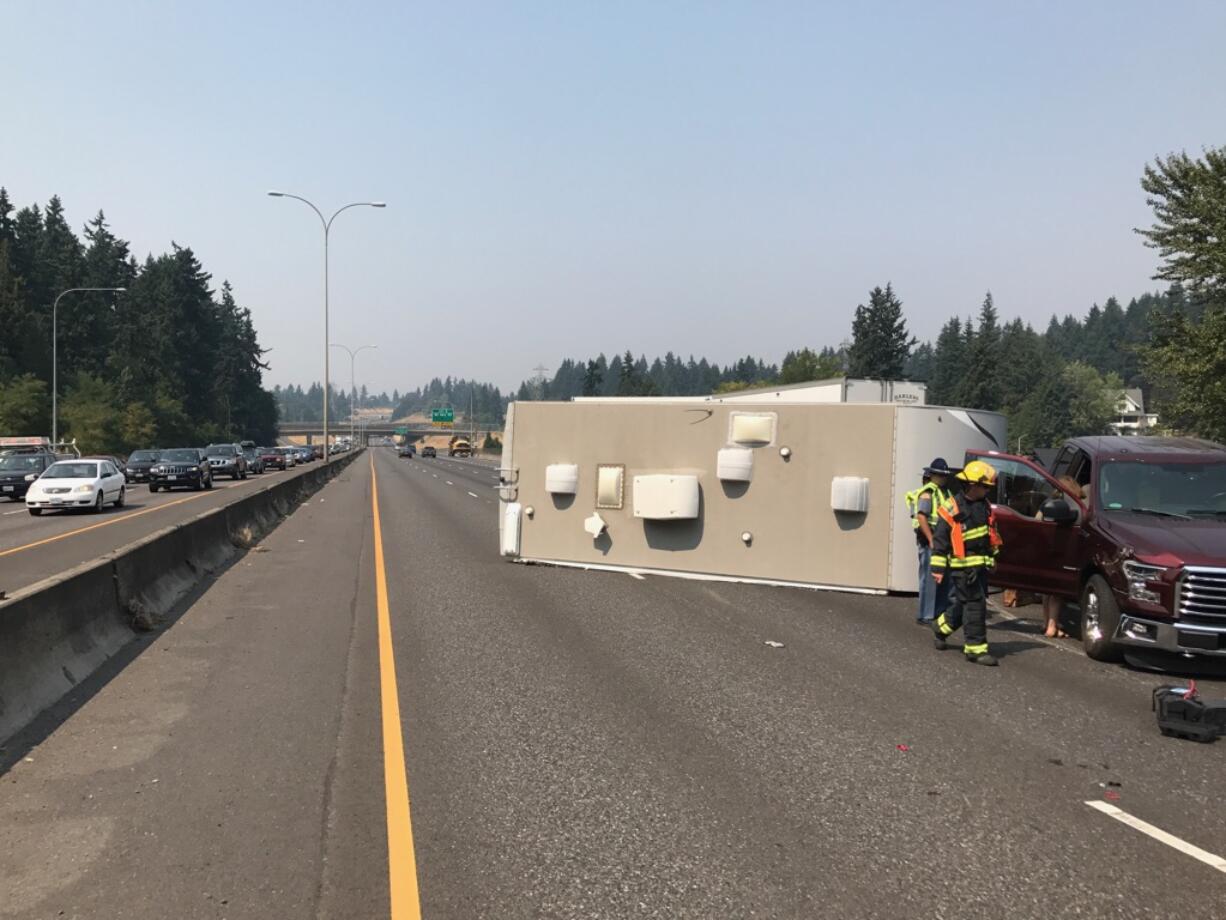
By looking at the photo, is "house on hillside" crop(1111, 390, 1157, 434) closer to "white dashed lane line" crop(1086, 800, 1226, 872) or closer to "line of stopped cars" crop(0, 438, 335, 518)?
"line of stopped cars" crop(0, 438, 335, 518)

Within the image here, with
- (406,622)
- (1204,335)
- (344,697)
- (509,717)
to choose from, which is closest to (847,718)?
(509,717)

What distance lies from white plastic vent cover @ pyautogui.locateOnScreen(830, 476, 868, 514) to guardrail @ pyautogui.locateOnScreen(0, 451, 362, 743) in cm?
813

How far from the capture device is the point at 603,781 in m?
5.78

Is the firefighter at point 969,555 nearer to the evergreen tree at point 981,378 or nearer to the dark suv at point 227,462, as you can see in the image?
the dark suv at point 227,462

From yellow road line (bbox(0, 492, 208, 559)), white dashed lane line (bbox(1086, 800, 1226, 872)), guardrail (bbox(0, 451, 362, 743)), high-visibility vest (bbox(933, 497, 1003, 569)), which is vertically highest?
high-visibility vest (bbox(933, 497, 1003, 569))

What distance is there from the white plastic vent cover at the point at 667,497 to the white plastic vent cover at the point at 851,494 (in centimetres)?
195

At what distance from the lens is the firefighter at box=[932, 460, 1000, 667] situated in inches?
362

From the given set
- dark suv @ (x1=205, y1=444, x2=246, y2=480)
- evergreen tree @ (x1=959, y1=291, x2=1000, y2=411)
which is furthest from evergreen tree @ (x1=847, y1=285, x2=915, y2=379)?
dark suv @ (x1=205, y1=444, x2=246, y2=480)

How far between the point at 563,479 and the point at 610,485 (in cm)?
71

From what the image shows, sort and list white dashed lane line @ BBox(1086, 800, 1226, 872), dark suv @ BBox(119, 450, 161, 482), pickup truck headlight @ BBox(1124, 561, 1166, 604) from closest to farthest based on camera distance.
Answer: white dashed lane line @ BBox(1086, 800, 1226, 872), pickup truck headlight @ BBox(1124, 561, 1166, 604), dark suv @ BBox(119, 450, 161, 482)

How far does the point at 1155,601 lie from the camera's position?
862 cm

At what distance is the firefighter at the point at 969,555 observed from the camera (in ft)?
30.2

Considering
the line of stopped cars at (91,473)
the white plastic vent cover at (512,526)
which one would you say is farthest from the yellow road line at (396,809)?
the line of stopped cars at (91,473)

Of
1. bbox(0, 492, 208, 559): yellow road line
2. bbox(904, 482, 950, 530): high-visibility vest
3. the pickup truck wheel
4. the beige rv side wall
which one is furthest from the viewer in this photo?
bbox(0, 492, 208, 559): yellow road line
